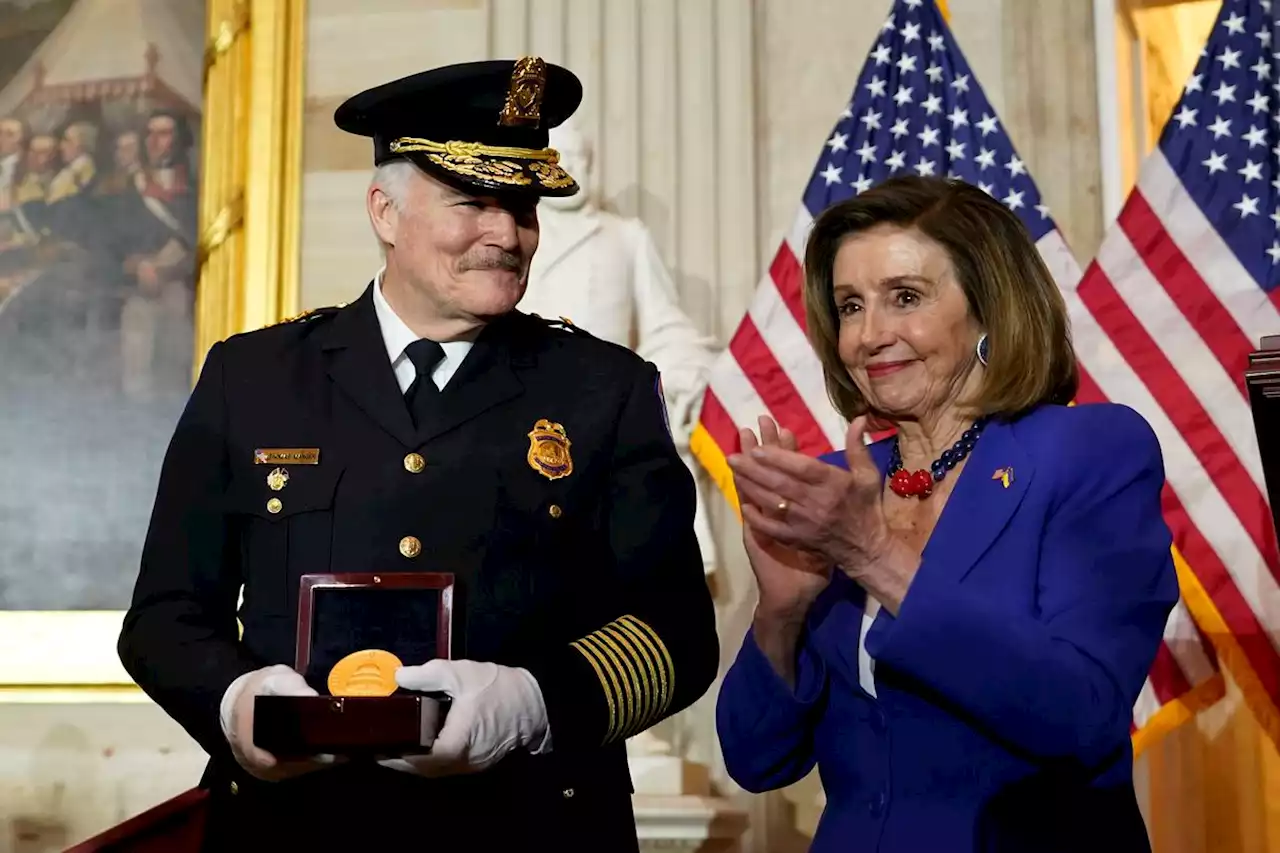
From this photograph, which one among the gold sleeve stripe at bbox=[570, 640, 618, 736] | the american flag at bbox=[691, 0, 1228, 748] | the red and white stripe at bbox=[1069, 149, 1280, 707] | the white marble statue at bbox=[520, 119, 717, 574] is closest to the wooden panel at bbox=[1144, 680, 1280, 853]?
the red and white stripe at bbox=[1069, 149, 1280, 707]

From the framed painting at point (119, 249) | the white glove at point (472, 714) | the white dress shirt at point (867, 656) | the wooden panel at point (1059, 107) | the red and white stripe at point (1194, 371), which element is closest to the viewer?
the white glove at point (472, 714)

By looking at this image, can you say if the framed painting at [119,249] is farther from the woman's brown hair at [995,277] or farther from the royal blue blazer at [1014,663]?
the royal blue blazer at [1014,663]

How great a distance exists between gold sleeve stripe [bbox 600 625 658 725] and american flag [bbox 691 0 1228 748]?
2058 mm

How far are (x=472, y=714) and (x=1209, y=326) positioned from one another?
2.62 meters

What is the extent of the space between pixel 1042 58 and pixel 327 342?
3.00m

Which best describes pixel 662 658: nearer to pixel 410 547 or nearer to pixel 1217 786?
pixel 410 547

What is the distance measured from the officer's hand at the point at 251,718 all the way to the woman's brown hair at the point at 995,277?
966 mm

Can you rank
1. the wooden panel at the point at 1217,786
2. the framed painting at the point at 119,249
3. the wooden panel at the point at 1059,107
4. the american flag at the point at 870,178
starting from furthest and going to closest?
the framed painting at the point at 119,249 → the wooden panel at the point at 1059,107 → the wooden panel at the point at 1217,786 → the american flag at the point at 870,178

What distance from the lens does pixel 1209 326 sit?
3.69 metres

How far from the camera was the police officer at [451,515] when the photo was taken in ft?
6.09

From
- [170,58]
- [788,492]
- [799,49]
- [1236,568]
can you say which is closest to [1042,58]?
[799,49]

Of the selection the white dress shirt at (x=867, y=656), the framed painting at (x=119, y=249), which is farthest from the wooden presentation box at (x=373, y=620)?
the framed painting at (x=119, y=249)

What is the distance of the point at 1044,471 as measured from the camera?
6.26 ft

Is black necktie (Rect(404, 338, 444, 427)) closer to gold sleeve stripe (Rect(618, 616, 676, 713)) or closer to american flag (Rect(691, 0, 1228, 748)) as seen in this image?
gold sleeve stripe (Rect(618, 616, 676, 713))
